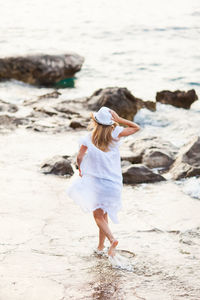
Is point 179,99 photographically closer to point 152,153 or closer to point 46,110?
point 46,110

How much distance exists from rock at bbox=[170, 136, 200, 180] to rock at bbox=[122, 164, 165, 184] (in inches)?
14.1

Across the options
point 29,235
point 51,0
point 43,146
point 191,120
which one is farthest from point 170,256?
point 51,0

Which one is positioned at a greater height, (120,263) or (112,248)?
(112,248)

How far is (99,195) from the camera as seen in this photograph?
211 inches

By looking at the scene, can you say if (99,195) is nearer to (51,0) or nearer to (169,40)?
(169,40)

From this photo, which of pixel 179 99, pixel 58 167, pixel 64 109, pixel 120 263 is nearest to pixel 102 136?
pixel 120 263

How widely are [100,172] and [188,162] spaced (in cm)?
408

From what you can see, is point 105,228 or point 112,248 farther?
point 105,228

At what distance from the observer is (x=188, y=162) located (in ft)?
30.0

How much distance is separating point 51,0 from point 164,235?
37.1m

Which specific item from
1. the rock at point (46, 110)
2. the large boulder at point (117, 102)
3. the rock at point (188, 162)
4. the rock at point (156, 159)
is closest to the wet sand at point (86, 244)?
the rock at point (188, 162)

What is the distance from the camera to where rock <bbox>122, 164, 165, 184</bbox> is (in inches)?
324

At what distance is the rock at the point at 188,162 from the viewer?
8.55m

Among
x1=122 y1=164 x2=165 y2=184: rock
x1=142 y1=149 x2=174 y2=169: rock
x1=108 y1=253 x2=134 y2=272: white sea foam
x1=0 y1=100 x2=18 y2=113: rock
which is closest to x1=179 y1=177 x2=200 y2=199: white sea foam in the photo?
x1=122 y1=164 x2=165 y2=184: rock
